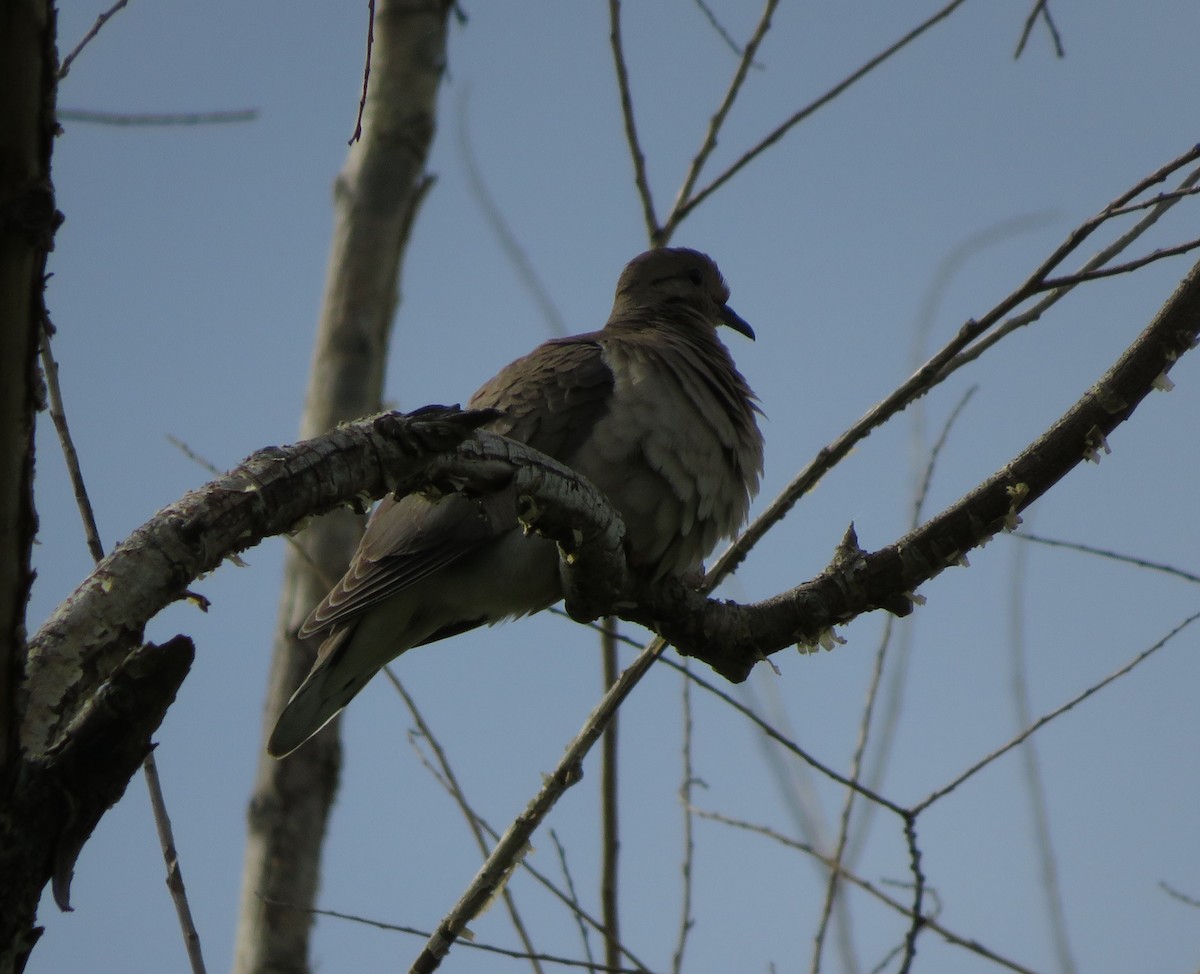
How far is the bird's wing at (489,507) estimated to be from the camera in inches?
133

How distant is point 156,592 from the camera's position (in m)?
1.55

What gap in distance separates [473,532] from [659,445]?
1.75 ft

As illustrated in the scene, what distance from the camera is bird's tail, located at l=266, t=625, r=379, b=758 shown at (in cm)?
356

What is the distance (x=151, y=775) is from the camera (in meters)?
2.22

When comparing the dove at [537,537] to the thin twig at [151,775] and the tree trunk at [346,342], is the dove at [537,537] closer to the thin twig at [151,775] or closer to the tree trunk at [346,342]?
the tree trunk at [346,342]

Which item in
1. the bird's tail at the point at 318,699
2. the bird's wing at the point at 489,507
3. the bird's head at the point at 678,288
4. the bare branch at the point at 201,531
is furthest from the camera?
the bird's head at the point at 678,288

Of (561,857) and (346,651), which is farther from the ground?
(346,651)

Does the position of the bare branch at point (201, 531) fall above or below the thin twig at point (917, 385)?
below

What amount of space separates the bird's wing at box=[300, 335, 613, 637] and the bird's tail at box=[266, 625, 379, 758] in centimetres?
13

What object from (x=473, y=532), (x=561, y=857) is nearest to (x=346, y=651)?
(x=473, y=532)

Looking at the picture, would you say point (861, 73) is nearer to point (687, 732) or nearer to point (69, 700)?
point (687, 732)

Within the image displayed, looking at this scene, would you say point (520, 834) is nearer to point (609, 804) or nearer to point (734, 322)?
point (609, 804)

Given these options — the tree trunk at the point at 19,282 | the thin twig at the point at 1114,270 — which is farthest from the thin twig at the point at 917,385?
the tree trunk at the point at 19,282

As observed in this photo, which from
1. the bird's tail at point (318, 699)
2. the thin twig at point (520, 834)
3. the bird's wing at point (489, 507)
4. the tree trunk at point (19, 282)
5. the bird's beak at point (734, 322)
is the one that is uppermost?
the bird's beak at point (734, 322)
